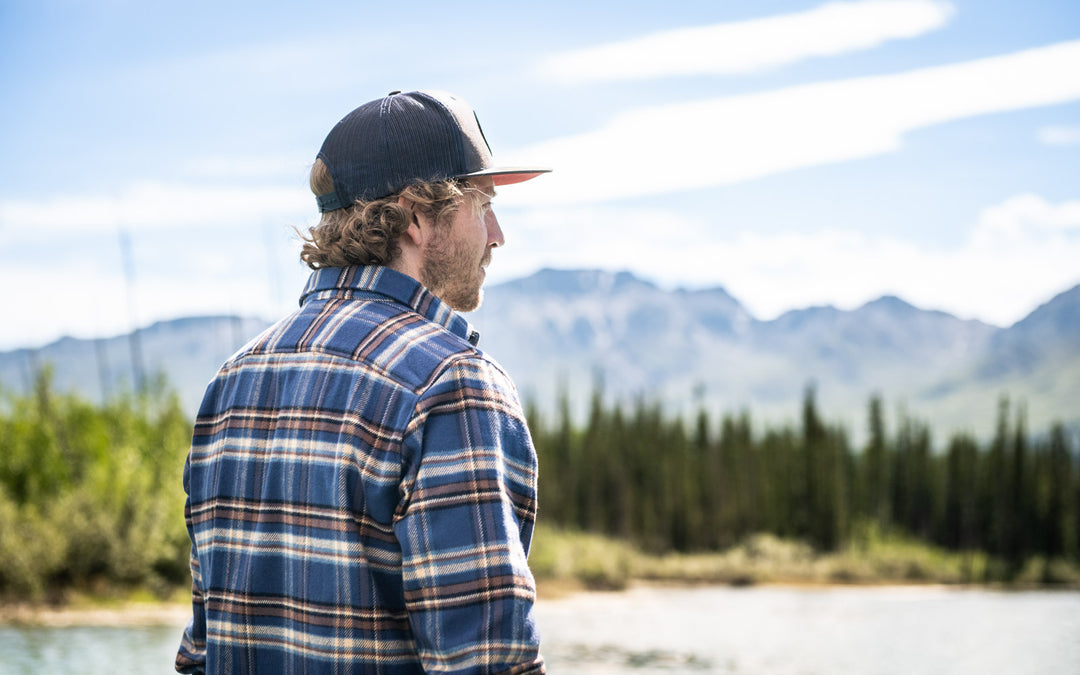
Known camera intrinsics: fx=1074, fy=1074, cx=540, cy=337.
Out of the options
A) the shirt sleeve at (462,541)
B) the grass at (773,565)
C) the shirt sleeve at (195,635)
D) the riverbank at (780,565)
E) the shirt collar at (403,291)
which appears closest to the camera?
the shirt sleeve at (462,541)

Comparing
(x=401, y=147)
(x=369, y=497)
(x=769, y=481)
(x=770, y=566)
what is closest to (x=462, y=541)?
(x=369, y=497)

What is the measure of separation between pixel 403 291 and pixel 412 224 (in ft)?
0.37

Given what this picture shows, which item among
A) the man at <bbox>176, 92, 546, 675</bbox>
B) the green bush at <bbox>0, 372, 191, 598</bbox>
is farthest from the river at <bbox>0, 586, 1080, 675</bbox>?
the man at <bbox>176, 92, 546, 675</bbox>

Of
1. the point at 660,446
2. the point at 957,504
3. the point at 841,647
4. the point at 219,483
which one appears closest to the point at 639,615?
the point at 841,647

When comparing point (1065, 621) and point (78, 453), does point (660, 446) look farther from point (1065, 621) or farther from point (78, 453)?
point (78, 453)

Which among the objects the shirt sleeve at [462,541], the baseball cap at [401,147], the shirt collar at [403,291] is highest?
the baseball cap at [401,147]

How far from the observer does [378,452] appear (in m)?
1.51

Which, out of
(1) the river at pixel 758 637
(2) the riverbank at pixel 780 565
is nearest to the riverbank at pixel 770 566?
(2) the riverbank at pixel 780 565

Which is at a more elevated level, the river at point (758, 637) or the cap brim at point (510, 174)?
the cap brim at point (510, 174)

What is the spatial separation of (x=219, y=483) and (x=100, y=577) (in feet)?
129

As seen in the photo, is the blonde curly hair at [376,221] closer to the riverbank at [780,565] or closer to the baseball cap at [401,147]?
the baseball cap at [401,147]

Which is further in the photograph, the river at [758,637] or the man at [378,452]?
the river at [758,637]

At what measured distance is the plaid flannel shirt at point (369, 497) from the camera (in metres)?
1.46

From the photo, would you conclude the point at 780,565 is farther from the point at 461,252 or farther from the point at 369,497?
the point at 369,497
